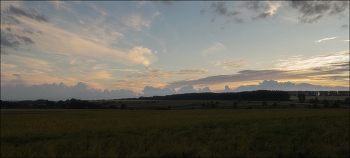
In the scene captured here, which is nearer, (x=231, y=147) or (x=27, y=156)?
(x=27, y=156)

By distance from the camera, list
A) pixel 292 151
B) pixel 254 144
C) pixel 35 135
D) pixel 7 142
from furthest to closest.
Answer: pixel 35 135 → pixel 7 142 → pixel 254 144 → pixel 292 151

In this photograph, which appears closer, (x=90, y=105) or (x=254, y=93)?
(x=90, y=105)

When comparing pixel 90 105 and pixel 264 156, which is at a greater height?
pixel 264 156

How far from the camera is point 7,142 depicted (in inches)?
482

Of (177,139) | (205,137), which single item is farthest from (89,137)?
(205,137)

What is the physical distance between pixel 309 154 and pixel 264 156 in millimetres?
2669

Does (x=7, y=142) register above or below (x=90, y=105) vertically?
above

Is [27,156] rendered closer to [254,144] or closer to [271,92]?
[254,144]

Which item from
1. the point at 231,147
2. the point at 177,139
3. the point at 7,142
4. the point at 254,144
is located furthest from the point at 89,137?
the point at 254,144

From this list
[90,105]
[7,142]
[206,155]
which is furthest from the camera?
[90,105]

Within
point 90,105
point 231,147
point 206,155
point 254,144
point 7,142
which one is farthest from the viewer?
point 90,105

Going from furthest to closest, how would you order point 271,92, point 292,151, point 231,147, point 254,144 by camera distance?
point 271,92 < point 254,144 < point 231,147 < point 292,151

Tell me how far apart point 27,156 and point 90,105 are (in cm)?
10117

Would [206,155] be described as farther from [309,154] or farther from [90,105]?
[90,105]
